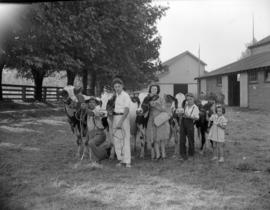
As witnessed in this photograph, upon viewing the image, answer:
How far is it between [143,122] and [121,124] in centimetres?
91

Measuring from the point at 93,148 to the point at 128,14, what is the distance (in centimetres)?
826

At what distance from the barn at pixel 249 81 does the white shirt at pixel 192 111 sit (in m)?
7.61

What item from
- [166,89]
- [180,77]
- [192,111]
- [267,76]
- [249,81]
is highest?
[267,76]

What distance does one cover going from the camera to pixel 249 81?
1825 centimetres

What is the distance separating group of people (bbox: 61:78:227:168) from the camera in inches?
234

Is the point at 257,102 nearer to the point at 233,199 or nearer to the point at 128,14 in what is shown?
the point at 128,14

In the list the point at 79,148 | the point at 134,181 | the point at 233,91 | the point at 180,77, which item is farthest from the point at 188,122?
the point at 233,91

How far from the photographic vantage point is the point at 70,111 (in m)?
6.13

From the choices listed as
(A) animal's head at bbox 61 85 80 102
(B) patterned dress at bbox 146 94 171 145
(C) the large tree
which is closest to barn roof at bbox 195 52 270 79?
(C) the large tree

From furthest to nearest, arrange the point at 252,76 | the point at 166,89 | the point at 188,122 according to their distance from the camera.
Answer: the point at 252,76
the point at 166,89
the point at 188,122

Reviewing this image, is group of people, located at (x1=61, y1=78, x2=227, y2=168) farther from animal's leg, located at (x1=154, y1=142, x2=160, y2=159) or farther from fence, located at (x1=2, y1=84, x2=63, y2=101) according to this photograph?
fence, located at (x1=2, y1=84, x2=63, y2=101)

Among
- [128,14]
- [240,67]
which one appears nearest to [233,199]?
[128,14]

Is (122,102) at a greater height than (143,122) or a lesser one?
greater

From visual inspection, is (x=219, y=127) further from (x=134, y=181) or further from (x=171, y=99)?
(x=134, y=181)
